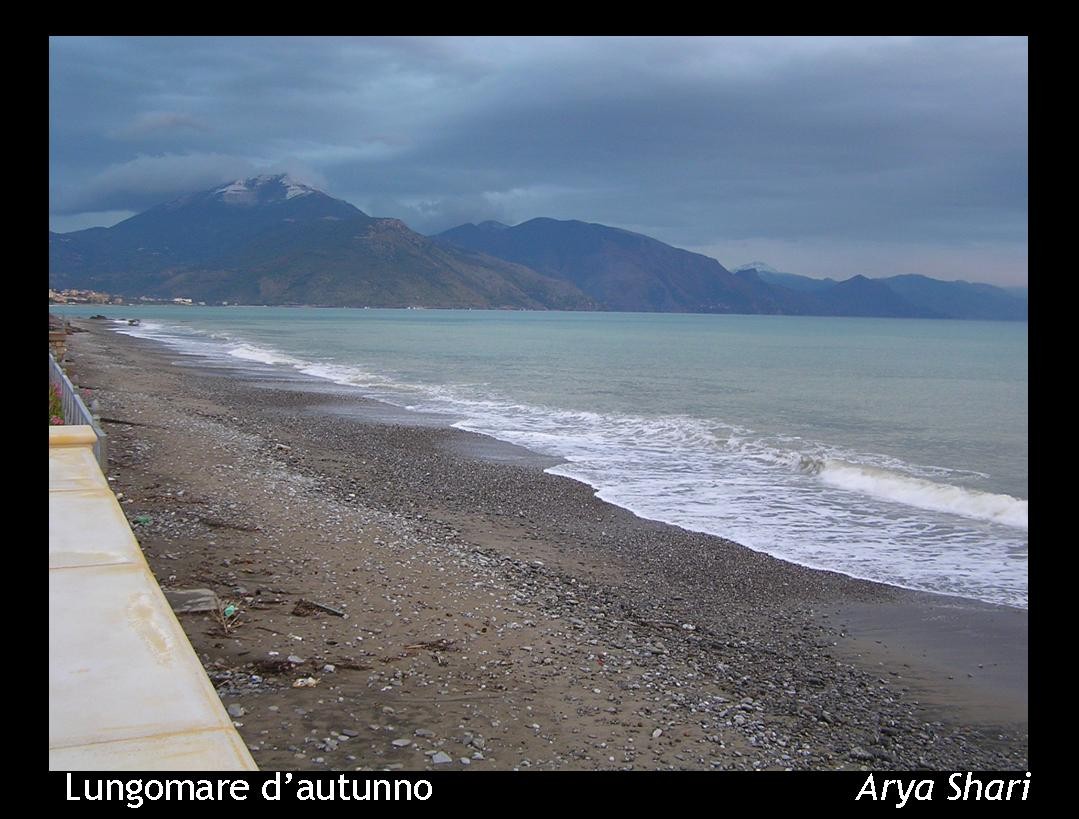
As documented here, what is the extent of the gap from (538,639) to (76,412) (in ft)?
20.7

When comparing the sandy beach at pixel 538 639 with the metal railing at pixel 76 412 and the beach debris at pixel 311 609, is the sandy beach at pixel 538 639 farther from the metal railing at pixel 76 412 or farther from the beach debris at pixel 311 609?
the metal railing at pixel 76 412

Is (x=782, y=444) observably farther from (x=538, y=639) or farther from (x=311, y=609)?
(x=311, y=609)

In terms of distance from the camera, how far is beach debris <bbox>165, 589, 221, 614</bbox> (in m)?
7.10

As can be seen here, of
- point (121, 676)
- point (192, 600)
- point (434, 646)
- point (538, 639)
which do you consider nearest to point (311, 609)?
point (192, 600)

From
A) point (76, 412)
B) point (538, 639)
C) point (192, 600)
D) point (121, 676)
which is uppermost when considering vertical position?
point (76, 412)

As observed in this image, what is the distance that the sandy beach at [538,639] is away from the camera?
552 centimetres

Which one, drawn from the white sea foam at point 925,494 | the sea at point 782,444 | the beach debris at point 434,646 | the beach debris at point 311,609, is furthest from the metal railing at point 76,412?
the white sea foam at point 925,494

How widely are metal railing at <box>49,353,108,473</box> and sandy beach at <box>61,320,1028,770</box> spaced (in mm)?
1036

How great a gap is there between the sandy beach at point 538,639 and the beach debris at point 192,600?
0.16 m

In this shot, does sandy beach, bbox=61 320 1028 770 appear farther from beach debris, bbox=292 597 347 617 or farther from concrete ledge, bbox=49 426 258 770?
concrete ledge, bbox=49 426 258 770

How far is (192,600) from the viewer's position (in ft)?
23.7

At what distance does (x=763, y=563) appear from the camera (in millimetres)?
10766

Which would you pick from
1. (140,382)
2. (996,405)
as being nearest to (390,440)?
(140,382)
